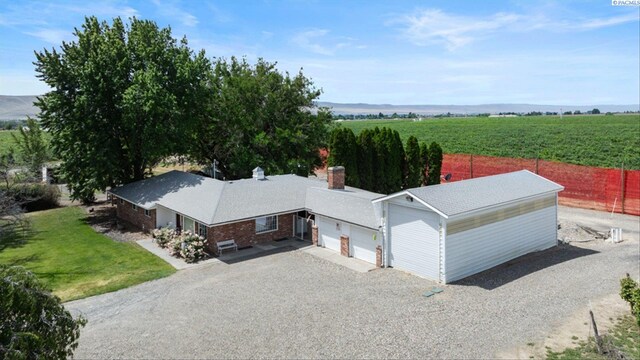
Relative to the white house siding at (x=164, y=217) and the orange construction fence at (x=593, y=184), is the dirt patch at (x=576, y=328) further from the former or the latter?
the white house siding at (x=164, y=217)

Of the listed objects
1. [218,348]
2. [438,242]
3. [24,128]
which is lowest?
[218,348]

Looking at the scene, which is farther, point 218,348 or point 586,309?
point 586,309

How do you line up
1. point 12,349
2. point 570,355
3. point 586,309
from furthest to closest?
point 586,309
point 570,355
point 12,349

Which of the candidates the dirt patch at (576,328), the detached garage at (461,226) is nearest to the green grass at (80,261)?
the detached garage at (461,226)

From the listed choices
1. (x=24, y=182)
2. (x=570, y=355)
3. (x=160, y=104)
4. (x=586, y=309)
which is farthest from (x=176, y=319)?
(x=24, y=182)

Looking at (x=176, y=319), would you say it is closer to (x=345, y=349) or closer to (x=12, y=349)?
(x=345, y=349)

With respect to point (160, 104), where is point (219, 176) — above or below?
below

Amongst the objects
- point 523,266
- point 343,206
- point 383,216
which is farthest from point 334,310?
point 523,266
